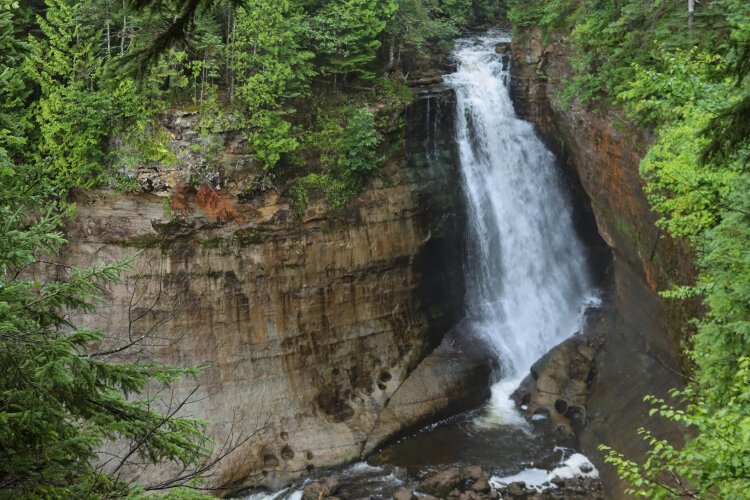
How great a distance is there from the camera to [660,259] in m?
15.2

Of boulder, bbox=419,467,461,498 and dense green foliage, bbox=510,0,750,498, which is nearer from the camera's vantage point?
dense green foliage, bbox=510,0,750,498

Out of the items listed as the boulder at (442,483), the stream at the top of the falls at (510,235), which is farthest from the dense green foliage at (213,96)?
the boulder at (442,483)

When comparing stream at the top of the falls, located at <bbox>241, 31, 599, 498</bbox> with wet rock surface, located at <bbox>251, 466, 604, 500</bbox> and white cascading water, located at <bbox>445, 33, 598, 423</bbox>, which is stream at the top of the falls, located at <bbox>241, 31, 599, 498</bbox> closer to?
white cascading water, located at <bbox>445, 33, 598, 423</bbox>

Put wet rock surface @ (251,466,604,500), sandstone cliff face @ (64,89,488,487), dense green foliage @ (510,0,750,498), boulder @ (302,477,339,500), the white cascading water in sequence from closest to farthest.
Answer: dense green foliage @ (510,0,750,498) → wet rock surface @ (251,466,604,500) → boulder @ (302,477,339,500) → sandstone cliff face @ (64,89,488,487) → the white cascading water

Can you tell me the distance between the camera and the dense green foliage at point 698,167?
502 cm

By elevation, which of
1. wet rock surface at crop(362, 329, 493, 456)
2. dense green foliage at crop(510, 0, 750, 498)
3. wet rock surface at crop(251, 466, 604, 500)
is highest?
dense green foliage at crop(510, 0, 750, 498)

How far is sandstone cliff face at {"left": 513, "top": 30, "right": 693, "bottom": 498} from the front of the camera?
49.6 ft

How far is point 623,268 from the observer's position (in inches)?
739

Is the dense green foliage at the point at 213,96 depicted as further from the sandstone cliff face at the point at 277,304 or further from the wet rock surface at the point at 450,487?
the wet rock surface at the point at 450,487

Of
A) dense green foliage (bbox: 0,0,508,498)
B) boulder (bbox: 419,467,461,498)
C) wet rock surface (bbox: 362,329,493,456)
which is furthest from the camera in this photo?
wet rock surface (bbox: 362,329,493,456)

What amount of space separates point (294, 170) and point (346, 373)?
674cm

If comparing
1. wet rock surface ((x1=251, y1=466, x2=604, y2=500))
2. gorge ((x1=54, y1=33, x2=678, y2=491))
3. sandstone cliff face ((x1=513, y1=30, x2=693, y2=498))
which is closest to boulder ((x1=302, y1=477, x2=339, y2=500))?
wet rock surface ((x1=251, y1=466, x2=604, y2=500))

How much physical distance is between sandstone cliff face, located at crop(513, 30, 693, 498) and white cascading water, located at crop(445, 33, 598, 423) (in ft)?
5.19

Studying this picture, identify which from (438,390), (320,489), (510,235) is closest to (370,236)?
(438,390)
